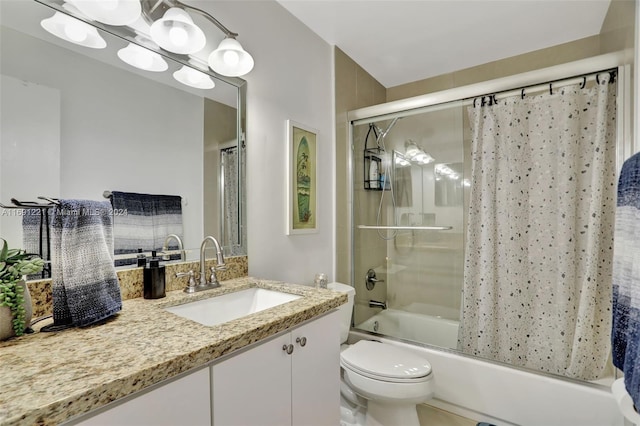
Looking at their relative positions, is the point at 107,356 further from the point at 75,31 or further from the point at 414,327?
the point at 414,327

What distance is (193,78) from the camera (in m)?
1.41

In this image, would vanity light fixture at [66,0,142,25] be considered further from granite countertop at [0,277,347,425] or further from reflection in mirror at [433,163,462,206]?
reflection in mirror at [433,163,462,206]

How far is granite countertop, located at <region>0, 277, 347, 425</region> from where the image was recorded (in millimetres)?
525

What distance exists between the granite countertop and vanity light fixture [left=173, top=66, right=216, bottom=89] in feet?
3.12

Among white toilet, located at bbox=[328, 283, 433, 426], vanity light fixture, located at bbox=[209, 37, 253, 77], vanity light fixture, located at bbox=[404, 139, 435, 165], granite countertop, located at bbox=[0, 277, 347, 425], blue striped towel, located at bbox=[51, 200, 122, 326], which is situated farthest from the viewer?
vanity light fixture, located at bbox=[404, 139, 435, 165]

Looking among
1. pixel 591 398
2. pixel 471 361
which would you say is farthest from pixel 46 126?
pixel 591 398

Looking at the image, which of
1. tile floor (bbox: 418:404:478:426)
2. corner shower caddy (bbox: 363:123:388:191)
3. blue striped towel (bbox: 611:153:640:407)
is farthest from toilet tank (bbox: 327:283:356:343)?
blue striped towel (bbox: 611:153:640:407)

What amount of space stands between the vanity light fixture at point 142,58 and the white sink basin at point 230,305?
0.94 metres

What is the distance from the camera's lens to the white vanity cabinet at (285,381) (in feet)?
2.71

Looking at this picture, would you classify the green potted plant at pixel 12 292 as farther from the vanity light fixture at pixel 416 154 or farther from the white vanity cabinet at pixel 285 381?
the vanity light fixture at pixel 416 154

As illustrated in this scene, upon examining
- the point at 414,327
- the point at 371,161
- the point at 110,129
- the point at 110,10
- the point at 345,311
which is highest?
the point at 110,10

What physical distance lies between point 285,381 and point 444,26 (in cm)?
229

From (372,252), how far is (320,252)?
0.56 meters

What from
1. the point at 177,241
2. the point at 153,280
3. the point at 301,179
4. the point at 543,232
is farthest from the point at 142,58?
the point at 543,232
